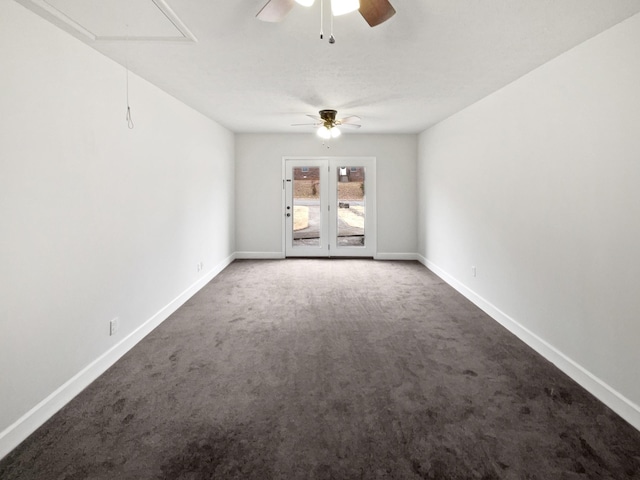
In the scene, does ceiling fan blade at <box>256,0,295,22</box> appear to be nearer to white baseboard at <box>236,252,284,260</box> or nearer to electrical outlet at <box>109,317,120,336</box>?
electrical outlet at <box>109,317,120,336</box>

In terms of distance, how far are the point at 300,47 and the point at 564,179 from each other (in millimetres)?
2194

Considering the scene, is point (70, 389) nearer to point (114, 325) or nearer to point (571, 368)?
point (114, 325)

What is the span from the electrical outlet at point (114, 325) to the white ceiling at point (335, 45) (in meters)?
2.04

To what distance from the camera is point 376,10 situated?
1.84 meters

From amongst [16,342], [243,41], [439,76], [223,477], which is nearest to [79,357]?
[16,342]

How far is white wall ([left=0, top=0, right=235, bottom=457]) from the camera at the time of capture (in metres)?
2.04

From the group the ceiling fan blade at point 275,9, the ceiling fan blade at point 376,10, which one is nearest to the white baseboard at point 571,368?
the ceiling fan blade at point 376,10

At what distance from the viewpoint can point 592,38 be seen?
2.54 m

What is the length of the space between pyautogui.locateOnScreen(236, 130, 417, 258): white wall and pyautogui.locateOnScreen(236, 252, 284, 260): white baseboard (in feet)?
0.06

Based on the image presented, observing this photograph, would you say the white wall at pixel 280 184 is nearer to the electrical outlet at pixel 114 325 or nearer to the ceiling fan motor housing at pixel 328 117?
the ceiling fan motor housing at pixel 328 117

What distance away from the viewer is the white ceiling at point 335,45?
2.20m

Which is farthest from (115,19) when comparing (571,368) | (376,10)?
(571,368)

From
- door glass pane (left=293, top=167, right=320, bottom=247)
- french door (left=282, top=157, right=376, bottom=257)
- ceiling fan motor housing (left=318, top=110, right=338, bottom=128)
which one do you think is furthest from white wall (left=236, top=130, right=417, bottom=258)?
ceiling fan motor housing (left=318, top=110, right=338, bottom=128)

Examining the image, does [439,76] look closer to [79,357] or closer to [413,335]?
[413,335]
